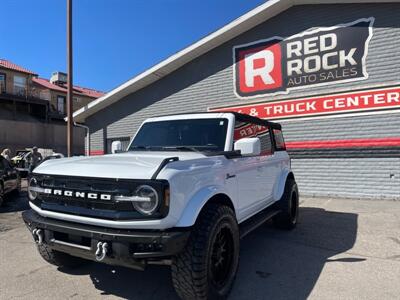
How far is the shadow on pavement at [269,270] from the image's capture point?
3.82 metres

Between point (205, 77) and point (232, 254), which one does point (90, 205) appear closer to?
point (232, 254)

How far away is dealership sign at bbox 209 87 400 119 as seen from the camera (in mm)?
9750

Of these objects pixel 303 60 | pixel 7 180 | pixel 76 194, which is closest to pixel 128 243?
pixel 76 194

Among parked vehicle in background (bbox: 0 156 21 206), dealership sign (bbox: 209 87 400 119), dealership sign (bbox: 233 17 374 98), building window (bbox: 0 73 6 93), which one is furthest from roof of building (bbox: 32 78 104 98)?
dealership sign (bbox: 209 87 400 119)

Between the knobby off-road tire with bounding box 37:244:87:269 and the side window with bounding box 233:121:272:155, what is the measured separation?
2.46 meters

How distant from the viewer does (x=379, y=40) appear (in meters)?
10.0

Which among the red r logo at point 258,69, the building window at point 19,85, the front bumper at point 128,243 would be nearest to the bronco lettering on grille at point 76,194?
the front bumper at point 128,243

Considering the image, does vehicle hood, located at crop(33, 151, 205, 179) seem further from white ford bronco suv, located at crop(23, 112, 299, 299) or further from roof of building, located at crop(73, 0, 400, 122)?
roof of building, located at crop(73, 0, 400, 122)

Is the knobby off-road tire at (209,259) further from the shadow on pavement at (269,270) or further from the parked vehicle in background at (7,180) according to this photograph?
the parked vehicle in background at (7,180)

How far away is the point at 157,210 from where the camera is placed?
304cm

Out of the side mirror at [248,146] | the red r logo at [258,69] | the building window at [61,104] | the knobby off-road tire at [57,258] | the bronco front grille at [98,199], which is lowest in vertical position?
the knobby off-road tire at [57,258]

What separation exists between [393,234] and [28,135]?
32.8m

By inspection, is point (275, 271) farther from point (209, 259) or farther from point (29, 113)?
point (29, 113)

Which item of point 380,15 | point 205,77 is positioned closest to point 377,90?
point 380,15
